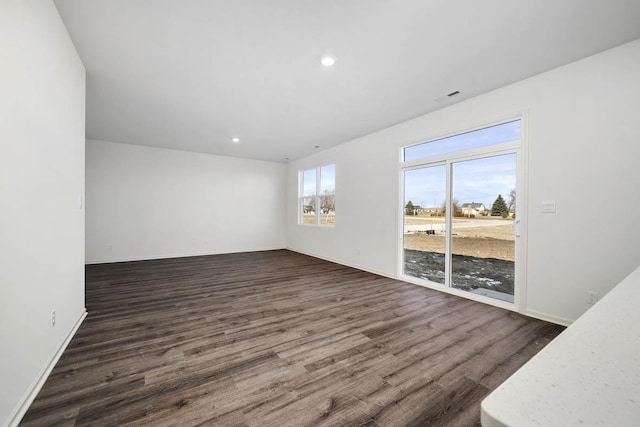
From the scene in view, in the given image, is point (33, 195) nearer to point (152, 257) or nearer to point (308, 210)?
point (152, 257)

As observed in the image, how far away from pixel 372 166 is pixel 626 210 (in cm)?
327

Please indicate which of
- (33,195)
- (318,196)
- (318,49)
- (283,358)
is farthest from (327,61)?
(318,196)

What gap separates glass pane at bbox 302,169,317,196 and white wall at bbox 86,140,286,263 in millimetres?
932

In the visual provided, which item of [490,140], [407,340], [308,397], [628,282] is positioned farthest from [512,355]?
[490,140]

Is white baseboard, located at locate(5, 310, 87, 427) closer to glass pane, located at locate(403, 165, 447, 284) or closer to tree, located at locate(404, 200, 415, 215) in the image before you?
glass pane, located at locate(403, 165, 447, 284)

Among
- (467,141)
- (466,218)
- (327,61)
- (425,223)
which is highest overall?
(327,61)

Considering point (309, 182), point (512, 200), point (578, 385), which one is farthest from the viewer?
point (309, 182)

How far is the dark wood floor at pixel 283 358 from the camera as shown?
4.96 feet

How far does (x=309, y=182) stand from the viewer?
23.5ft

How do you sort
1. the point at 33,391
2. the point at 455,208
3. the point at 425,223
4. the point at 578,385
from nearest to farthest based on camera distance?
the point at 578,385 < the point at 33,391 < the point at 455,208 < the point at 425,223

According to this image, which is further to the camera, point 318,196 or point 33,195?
point 318,196

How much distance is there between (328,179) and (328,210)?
0.77 m

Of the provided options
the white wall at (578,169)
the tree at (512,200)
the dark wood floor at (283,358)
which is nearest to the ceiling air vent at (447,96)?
the white wall at (578,169)

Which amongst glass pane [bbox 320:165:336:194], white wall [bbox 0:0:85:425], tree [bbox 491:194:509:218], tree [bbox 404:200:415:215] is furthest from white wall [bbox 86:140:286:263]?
tree [bbox 491:194:509:218]
